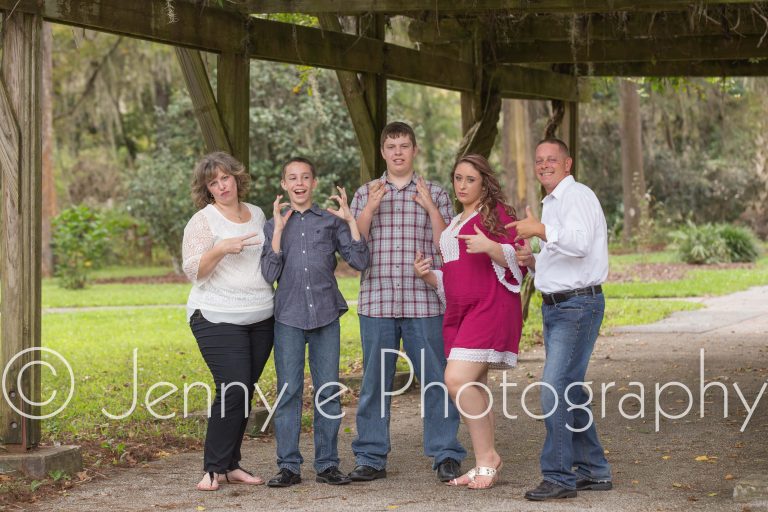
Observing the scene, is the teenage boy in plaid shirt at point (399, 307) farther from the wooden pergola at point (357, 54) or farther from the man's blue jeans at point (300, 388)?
the wooden pergola at point (357, 54)

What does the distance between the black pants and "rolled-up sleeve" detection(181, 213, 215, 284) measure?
10.3 inches

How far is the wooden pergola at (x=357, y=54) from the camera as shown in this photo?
20.9ft

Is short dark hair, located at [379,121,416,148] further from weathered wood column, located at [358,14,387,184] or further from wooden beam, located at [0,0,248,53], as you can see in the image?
weathered wood column, located at [358,14,387,184]

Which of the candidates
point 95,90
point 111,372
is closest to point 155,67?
point 95,90

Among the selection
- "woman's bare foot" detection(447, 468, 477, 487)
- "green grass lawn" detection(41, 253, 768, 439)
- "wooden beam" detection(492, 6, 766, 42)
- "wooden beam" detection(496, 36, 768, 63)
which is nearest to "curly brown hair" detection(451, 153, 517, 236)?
"woman's bare foot" detection(447, 468, 477, 487)

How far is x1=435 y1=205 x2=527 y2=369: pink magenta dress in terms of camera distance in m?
6.02

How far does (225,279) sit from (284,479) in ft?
3.73

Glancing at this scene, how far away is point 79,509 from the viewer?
583 centimetres

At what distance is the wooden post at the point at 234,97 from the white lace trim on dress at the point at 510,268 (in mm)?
2304

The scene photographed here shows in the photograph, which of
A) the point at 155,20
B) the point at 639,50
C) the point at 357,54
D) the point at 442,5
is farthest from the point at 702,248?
the point at 155,20

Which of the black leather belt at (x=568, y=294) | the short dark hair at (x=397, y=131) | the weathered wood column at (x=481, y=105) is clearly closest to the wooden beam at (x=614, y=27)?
the weathered wood column at (x=481, y=105)

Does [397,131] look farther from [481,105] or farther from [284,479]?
[481,105]

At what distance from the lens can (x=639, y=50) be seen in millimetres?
11305

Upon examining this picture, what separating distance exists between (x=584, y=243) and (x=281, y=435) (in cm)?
198
